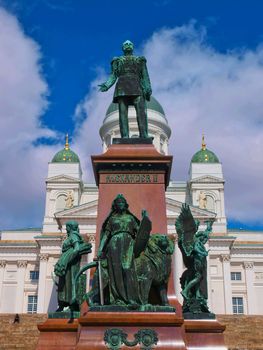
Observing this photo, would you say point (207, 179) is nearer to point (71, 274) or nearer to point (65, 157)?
point (65, 157)

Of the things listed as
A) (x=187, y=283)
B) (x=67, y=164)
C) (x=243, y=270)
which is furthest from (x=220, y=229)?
(x=187, y=283)

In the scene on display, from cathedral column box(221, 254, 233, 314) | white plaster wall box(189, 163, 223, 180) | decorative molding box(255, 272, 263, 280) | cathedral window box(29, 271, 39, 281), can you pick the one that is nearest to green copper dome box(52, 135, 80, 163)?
cathedral window box(29, 271, 39, 281)

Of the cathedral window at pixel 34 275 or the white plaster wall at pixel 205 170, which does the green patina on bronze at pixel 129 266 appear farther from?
the white plaster wall at pixel 205 170

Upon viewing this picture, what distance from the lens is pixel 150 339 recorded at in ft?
22.2

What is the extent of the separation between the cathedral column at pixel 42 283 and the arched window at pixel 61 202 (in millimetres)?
8012

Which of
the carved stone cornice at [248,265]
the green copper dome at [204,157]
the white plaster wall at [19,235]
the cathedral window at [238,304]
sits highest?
the green copper dome at [204,157]

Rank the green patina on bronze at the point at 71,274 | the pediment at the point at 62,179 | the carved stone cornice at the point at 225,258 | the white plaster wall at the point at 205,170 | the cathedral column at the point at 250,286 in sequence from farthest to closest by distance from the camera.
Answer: the white plaster wall at the point at 205,170
the pediment at the point at 62,179
the cathedral column at the point at 250,286
the carved stone cornice at the point at 225,258
the green patina on bronze at the point at 71,274

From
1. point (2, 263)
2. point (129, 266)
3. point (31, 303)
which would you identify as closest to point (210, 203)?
point (31, 303)

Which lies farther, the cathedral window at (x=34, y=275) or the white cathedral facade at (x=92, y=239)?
the cathedral window at (x=34, y=275)

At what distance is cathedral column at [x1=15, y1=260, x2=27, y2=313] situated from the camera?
56.5 meters

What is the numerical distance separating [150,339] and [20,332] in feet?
48.4

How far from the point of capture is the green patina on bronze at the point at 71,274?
814cm

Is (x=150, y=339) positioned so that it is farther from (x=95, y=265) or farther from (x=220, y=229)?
(x=220, y=229)

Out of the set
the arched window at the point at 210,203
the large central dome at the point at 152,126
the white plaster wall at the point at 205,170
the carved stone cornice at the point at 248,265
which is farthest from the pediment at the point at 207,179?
the carved stone cornice at the point at 248,265
